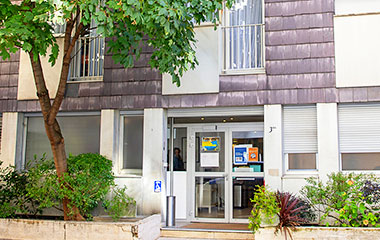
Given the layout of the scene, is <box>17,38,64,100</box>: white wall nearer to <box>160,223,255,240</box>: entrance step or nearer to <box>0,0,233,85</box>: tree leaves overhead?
<box>0,0,233,85</box>: tree leaves overhead

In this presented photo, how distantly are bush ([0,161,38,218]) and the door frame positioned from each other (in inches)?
140

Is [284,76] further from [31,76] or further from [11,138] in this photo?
[11,138]

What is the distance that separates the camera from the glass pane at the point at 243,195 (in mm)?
10148

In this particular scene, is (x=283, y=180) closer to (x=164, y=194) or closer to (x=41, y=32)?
(x=164, y=194)

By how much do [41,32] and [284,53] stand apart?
494cm

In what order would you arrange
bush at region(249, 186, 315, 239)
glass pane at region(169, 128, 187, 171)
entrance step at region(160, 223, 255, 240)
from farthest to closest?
glass pane at region(169, 128, 187, 171) < entrance step at region(160, 223, 255, 240) < bush at region(249, 186, 315, 239)

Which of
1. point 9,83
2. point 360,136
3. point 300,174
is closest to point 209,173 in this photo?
point 300,174

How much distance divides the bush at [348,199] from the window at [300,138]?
71cm

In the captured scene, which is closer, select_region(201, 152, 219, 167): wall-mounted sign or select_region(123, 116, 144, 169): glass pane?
select_region(123, 116, 144, 169): glass pane

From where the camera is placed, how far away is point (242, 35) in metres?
10.2

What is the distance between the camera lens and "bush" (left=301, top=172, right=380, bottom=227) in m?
7.98

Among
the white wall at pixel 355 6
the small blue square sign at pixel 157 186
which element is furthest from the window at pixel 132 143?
the white wall at pixel 355 6

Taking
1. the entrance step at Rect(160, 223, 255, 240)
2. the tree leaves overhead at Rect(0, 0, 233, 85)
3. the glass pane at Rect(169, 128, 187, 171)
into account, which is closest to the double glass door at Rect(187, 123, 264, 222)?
the glass pane at Rect(169, 128, 187, 171)

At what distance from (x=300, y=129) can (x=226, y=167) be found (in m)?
1.98
